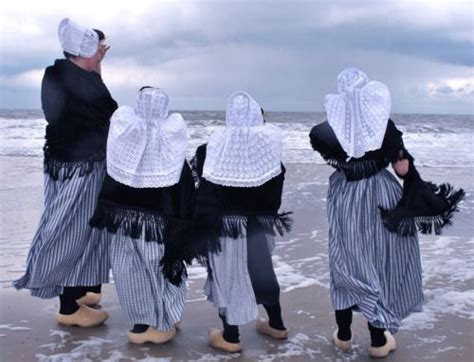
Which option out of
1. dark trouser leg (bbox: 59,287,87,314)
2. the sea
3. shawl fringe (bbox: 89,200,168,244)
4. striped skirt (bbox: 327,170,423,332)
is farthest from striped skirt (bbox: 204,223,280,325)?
the sea

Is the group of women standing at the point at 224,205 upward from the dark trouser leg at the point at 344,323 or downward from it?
upward

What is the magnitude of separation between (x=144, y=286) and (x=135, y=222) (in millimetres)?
346

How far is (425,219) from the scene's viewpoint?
3.28 m

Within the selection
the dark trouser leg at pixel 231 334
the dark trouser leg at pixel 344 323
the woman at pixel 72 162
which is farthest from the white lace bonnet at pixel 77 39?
the dark trouser leg at pixel 344 323

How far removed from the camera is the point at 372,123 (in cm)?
313

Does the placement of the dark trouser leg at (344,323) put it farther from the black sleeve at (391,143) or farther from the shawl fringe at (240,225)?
the black sleeve at (391,143)

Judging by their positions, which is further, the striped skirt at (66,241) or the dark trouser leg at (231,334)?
the striped skirt at (66,241)

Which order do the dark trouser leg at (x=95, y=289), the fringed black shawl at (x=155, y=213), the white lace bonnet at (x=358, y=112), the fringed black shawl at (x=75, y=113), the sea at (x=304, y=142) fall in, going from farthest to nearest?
the sea at (x=304, y=142) < the dark trouser leg at (x=95, y=289) < the fringed black shawl at (x=75, y=113) < the fringed black shawl at (x=155, y=213) < the white lace bonnet at (x=358, y=112)

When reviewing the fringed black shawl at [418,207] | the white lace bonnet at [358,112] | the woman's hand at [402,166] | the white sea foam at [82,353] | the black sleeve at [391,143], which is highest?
the white lace bonnet at [358,112]

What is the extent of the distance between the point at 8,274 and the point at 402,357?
9.30 ft

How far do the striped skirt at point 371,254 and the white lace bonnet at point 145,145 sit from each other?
2.95 feet

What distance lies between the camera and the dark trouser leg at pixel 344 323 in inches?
131

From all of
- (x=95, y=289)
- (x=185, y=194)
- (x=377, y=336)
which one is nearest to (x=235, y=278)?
(x=185, y=194)

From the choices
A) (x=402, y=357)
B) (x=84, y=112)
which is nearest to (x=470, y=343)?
(x=402, y=357)
